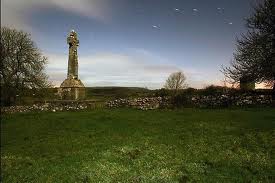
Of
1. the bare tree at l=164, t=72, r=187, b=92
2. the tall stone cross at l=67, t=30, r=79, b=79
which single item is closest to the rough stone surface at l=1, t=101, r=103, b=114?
the tall stone cross at l=67, t=30, r=79, b=79

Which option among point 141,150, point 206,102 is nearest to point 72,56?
point 206,102

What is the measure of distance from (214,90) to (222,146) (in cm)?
2946

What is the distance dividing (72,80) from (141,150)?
29.6 m

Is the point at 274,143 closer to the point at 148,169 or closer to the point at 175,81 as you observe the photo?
the point at 148,169

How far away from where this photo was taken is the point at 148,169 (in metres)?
16.2

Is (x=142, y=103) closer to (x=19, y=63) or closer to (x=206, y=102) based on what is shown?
(x=206, y=102)

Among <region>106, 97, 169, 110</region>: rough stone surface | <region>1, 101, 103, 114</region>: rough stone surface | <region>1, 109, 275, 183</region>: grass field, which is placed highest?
<region>106, 97, 169, 110</region>: rough stone surface

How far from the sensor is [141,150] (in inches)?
756

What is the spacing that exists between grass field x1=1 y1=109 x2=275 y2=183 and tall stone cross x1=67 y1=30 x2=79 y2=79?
1844 cm

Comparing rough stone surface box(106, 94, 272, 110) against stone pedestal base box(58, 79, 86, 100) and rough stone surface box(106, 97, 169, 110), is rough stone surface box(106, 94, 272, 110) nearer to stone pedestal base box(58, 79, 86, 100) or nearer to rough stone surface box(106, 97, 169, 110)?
rough stone surface box(106, 97, 169, 110)

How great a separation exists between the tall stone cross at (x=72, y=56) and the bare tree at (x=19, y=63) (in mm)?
11896

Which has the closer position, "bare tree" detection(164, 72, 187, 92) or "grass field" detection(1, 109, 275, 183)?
"grass field" detection(1, 109, 275, 183)

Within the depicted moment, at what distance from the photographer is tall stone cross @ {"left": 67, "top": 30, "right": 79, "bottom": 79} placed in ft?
156

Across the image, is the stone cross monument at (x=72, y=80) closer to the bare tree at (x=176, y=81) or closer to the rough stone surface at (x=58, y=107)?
the rough stone surface at (x=58, y=107)
